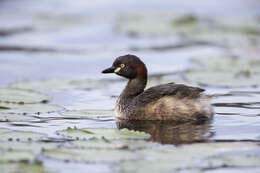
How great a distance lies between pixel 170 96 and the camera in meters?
8.44

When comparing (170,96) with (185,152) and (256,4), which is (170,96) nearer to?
(185,152)

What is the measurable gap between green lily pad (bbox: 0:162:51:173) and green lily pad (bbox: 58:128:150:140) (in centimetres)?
114

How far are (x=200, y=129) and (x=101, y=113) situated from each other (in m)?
1.68

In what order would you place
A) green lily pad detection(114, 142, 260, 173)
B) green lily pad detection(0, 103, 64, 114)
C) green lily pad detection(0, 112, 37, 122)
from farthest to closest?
green lily pad detection(0, 103, 64, 114) → green lily pad detection(0, 112, 37, 122) → green lily pad detection(114, 142, 260, 173)

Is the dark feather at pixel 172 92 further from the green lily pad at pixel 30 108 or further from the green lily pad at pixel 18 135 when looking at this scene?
the green lily pad at pixel 18 135

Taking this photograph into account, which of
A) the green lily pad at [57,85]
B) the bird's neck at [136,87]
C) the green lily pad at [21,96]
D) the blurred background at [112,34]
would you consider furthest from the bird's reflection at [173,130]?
the blurred background at [112,34]

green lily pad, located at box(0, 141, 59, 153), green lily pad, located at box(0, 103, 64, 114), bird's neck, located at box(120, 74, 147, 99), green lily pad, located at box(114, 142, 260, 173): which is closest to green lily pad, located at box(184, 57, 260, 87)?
bird's neck, located at box(120, 74, 147, 99)

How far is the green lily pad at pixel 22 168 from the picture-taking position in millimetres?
5840

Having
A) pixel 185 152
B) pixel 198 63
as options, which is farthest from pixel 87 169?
pixel 198 63

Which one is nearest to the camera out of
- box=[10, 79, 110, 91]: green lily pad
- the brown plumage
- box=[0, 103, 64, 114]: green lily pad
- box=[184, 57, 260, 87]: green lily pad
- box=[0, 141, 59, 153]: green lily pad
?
box=[0, 141, 59, 153]: green lily pad

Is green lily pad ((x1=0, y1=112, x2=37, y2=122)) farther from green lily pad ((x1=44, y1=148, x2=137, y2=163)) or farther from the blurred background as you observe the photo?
the blurred background

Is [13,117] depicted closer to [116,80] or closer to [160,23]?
[116,80]

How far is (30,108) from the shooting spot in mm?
8891

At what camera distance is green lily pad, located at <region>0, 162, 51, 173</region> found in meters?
5.84
